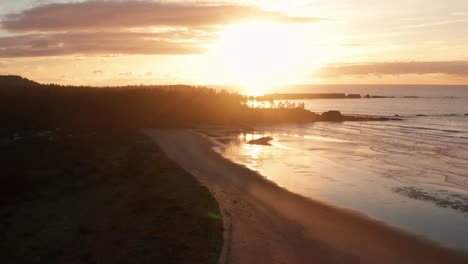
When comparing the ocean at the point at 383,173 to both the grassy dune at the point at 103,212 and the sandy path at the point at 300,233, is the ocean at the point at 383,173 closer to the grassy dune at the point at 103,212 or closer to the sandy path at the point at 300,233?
the sandy path at the point at 300,233

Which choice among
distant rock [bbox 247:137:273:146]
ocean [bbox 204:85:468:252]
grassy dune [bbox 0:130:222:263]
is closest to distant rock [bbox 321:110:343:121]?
ocean [bbox 204:85:468:252]

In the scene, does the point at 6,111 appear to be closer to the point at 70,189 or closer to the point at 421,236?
the point at 70,189

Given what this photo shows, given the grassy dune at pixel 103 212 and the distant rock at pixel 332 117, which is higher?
the distant rock at pixel 332 117

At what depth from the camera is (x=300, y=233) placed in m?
12.8

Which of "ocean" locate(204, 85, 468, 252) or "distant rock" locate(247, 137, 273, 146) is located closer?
"ocean" locate(204, 85, 468, 252)

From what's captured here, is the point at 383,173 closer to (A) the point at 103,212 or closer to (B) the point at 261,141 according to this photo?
(B) the point at 261,141

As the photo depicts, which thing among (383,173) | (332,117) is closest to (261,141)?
(383,173)

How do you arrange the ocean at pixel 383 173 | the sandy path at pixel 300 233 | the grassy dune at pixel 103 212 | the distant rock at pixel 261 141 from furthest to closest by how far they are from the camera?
the distant rock at pixel 261 141 → the ocean at pixel 383 173 → the sandy path at pixel 300 233 → the grassy dune at pixel 103 212

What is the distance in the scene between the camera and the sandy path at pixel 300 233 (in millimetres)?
11039

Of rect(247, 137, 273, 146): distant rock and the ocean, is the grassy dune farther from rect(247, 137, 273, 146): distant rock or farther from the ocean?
rect(247, 137, 273, 146): distant rock

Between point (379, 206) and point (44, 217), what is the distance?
13020 mm

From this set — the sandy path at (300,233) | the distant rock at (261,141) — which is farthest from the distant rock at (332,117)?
the sandy path at (300,233)

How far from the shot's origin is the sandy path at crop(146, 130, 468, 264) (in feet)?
36.2

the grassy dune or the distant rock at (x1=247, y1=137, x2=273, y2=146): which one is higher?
the grassy dune
